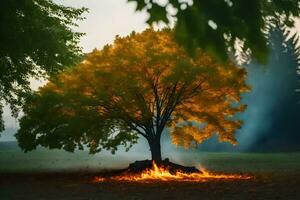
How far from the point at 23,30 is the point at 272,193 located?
11311 mm

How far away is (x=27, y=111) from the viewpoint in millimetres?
25453

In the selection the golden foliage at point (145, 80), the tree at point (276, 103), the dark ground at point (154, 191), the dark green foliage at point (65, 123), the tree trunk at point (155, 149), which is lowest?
the dark ground at point (154, 191)

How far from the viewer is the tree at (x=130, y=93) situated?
22.2m

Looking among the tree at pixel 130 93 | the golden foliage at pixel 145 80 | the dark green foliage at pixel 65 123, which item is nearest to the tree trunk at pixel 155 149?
the tree at pixel 130 93

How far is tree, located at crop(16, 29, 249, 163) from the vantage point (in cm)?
2219

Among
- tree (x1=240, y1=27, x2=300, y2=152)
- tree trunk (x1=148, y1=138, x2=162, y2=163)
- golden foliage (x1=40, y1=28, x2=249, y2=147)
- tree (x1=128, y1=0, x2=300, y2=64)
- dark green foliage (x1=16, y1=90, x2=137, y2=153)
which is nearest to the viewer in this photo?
tree (x1=128, y1=0, x2=300, y2=64)

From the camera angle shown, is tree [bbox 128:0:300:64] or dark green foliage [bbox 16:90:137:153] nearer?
tree [bbox 128:0:300:64]

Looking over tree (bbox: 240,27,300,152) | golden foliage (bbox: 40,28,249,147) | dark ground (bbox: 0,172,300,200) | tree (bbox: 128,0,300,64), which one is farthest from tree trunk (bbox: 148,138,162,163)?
tree (bbox: 240,27,300,152)

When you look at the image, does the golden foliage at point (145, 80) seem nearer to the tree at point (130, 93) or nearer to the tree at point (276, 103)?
the tree at point (130, 93)

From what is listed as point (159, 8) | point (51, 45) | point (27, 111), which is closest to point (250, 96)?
point (27, 111)

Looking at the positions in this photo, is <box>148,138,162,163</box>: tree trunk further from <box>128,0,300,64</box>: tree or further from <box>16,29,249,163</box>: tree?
<box>128,0,300,64</box>: tree

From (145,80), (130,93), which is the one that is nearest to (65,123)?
(130,93)

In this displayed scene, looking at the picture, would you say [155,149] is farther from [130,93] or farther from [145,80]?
[130,93]

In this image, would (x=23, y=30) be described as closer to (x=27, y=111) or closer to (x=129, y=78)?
(x=129, y=78)
